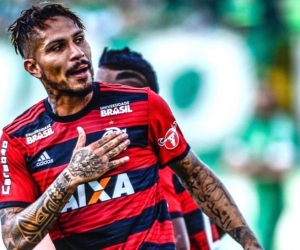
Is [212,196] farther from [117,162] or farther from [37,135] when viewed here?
[37,135]

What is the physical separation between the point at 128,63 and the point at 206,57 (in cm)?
637

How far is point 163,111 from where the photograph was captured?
6.42 metres

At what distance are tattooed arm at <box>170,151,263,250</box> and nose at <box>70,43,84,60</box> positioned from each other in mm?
841

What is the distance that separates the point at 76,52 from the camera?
6.24 metres

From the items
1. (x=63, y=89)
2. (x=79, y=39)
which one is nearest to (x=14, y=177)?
(x=63, y=89)

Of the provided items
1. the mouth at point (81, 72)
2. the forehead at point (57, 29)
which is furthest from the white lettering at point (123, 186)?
the forehead at point (57, 29)

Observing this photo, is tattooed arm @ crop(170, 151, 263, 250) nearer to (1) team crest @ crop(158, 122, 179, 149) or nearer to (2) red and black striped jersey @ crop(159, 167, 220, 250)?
(1) team crest @ crop(158, 122, 179, 149)

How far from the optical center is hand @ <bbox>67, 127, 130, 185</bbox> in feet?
20.0

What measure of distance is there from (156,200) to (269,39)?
27.7 ft

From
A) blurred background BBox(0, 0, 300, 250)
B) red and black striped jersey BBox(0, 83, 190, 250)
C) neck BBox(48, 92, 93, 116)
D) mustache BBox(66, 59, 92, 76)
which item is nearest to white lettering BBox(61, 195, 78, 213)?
red and black striped jersey BBox(0, 83, 190, 250)

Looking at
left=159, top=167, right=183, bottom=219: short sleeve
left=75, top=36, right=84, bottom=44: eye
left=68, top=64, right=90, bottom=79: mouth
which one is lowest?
left=159, top=167, right=183, bottom=219: short sleeve

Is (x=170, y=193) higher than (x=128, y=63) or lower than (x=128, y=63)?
lower

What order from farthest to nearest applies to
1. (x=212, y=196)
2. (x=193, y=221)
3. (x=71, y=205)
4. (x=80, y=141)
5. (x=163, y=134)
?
1. (x=193, y=221)
2. (x=212, y=196)
3. (x=163, y=134)
4. (x=71, y=205)
5. (x=80, y=141)

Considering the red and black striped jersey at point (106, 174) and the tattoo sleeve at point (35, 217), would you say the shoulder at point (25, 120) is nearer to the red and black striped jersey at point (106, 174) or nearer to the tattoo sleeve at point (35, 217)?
the red and black striped jersey at point (106, 174)
